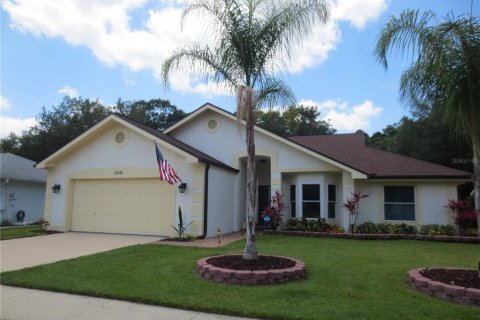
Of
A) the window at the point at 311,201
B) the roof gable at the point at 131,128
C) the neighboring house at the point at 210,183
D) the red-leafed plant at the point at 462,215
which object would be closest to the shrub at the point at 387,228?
the neighboring house at the point at 210,183

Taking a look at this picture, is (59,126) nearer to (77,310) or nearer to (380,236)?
(380,236)

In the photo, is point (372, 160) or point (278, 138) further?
point (372, 160)

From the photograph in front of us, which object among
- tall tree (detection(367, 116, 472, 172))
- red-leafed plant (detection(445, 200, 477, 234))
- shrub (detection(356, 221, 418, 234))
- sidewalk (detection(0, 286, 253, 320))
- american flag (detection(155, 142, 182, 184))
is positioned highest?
tall tree (detection(367, 116, 472, 172))

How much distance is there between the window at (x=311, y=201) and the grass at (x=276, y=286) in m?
5.80

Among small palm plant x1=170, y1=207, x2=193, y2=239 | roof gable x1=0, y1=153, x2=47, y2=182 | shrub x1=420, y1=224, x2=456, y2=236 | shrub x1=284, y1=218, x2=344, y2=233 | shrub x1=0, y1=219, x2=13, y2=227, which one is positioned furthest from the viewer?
roof gable x1=0, y1=153, x2=47, y2=182

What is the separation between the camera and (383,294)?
249 inches

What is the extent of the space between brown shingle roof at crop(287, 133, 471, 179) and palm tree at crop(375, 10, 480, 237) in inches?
331

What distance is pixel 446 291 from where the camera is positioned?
6.09m

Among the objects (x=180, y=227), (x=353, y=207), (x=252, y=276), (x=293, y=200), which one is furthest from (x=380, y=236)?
(x=252, y=276)

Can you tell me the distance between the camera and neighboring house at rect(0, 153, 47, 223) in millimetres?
20913

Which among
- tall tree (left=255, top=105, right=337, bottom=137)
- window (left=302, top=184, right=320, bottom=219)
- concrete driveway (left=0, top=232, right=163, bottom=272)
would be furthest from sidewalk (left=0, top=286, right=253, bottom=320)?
tall tree (left=255, top=105, right=337, bottom=137)

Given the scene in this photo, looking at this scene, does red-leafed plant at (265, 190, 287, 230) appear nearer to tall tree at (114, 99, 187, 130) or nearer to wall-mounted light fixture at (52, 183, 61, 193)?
wall-mounted light fixture at (52, 183, 61, 193)

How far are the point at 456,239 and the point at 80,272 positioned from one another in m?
13.1

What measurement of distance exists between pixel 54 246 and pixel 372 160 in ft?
46.9
